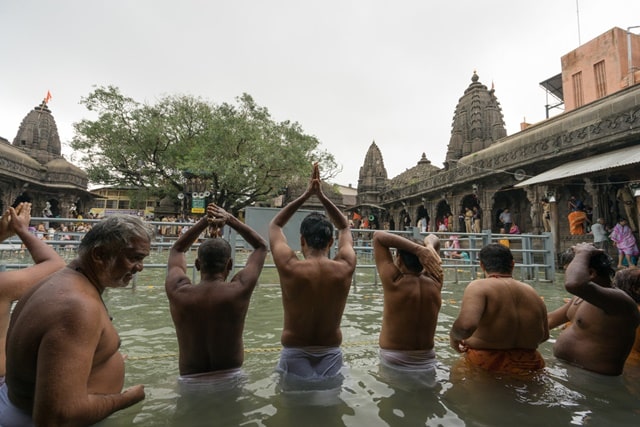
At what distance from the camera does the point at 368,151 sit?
33.0 metres

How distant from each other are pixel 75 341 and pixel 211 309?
92 centimetres

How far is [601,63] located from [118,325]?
2387cm

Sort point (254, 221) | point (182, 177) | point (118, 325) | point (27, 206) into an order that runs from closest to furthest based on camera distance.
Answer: point (27, 206) < point (118, 325) < point (254, 221) < point (182, 177)

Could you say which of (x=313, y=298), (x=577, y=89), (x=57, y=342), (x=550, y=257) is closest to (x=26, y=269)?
(x=57, y=342)

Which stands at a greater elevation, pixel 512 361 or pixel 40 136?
pixel 40 136

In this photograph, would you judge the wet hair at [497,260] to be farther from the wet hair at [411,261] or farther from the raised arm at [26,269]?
the raised arm at [26,269]

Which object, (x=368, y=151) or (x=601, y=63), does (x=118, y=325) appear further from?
(x=368, y=151)

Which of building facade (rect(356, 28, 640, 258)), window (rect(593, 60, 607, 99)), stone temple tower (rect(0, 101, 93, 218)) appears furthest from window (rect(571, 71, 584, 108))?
stone temple tower (rect(0, 101, 93, 218))

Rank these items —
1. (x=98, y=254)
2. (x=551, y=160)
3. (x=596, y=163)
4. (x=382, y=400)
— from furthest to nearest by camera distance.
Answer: (x=551, y=160)
(x=596, y=163)
(x=382, y=400)
(x=98, y=254)

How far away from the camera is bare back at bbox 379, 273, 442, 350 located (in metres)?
2.62

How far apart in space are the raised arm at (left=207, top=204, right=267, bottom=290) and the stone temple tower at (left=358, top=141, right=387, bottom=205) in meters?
27.3

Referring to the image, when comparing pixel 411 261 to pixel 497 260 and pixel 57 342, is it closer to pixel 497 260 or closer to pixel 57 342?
pixel 497 260

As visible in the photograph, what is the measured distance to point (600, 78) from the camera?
59.0ft

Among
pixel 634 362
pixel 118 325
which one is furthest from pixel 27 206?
pixel 634 362
